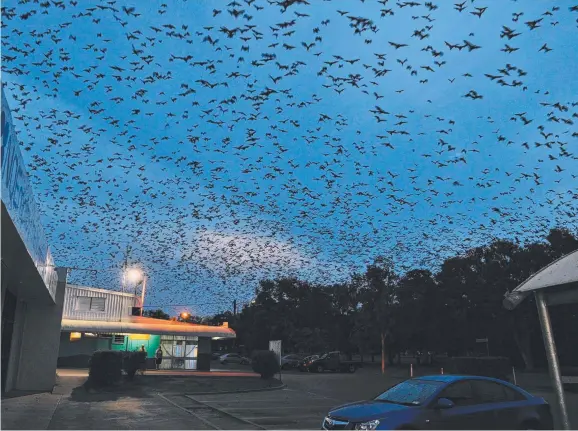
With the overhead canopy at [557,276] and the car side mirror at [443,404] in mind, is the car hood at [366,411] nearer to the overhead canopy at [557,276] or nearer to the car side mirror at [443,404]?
the car side mirror at [443,404]

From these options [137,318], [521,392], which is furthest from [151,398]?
[137,318]

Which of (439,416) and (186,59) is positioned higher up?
(186,59)

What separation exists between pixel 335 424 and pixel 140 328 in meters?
28.8

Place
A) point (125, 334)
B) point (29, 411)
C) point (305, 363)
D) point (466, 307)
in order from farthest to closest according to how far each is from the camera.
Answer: point (466, 307), point (305, 363), point (125, 334), point (29, 411)

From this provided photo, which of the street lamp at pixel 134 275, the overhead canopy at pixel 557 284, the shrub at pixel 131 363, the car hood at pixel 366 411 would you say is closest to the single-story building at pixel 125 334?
the street lamp at pixel 134 275

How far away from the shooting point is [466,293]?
51.4 m

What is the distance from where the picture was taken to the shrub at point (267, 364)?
93.9ft

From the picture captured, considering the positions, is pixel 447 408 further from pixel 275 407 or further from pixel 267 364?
pixel 267 364

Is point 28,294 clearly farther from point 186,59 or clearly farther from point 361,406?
point 361,406

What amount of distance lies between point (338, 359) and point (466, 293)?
16.7 m

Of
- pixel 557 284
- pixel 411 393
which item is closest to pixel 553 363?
pixel 557 284

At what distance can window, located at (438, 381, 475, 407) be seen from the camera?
838 cm

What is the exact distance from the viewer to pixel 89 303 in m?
35.8

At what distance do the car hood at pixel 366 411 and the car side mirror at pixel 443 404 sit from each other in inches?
20.4
